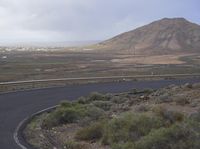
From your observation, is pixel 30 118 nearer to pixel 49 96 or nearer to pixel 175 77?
pixel 49 96

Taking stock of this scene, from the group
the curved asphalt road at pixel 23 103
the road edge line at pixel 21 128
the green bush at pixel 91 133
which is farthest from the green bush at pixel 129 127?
the curved asphalt road at pixel 23 103

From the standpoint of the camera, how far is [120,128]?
16016 mm

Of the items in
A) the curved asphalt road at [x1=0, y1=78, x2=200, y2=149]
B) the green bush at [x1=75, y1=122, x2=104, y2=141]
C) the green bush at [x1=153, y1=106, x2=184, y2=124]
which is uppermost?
the green bush at [x1=153, y1=106, x2=184, y2=124]

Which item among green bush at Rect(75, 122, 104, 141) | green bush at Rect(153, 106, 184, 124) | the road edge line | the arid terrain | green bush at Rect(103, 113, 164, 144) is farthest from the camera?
green bush at Rect(153, 106, 184, 124)

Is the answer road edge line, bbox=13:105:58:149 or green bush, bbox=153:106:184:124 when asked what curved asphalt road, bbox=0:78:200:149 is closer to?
road edge line, bbox=13:105:58:149

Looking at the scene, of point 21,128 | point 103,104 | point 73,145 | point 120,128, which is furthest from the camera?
point 103,104

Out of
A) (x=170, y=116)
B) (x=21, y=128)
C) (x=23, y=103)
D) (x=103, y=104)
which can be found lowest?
(x=23, y=103)

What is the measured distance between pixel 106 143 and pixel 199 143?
175 inches

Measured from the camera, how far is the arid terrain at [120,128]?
41.2 ft

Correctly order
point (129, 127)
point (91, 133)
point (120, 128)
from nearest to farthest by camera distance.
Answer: point (129, 127) → point (120, 128) → point (91, 133)

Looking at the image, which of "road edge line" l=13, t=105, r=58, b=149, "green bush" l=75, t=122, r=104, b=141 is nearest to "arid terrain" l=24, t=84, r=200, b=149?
"green bush" l=75, t=122, r=104, b=141

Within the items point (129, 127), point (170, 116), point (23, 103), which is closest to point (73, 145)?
point (129, 127)

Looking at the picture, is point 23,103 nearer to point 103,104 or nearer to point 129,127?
point 103,104

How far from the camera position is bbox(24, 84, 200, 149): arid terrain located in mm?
12555
